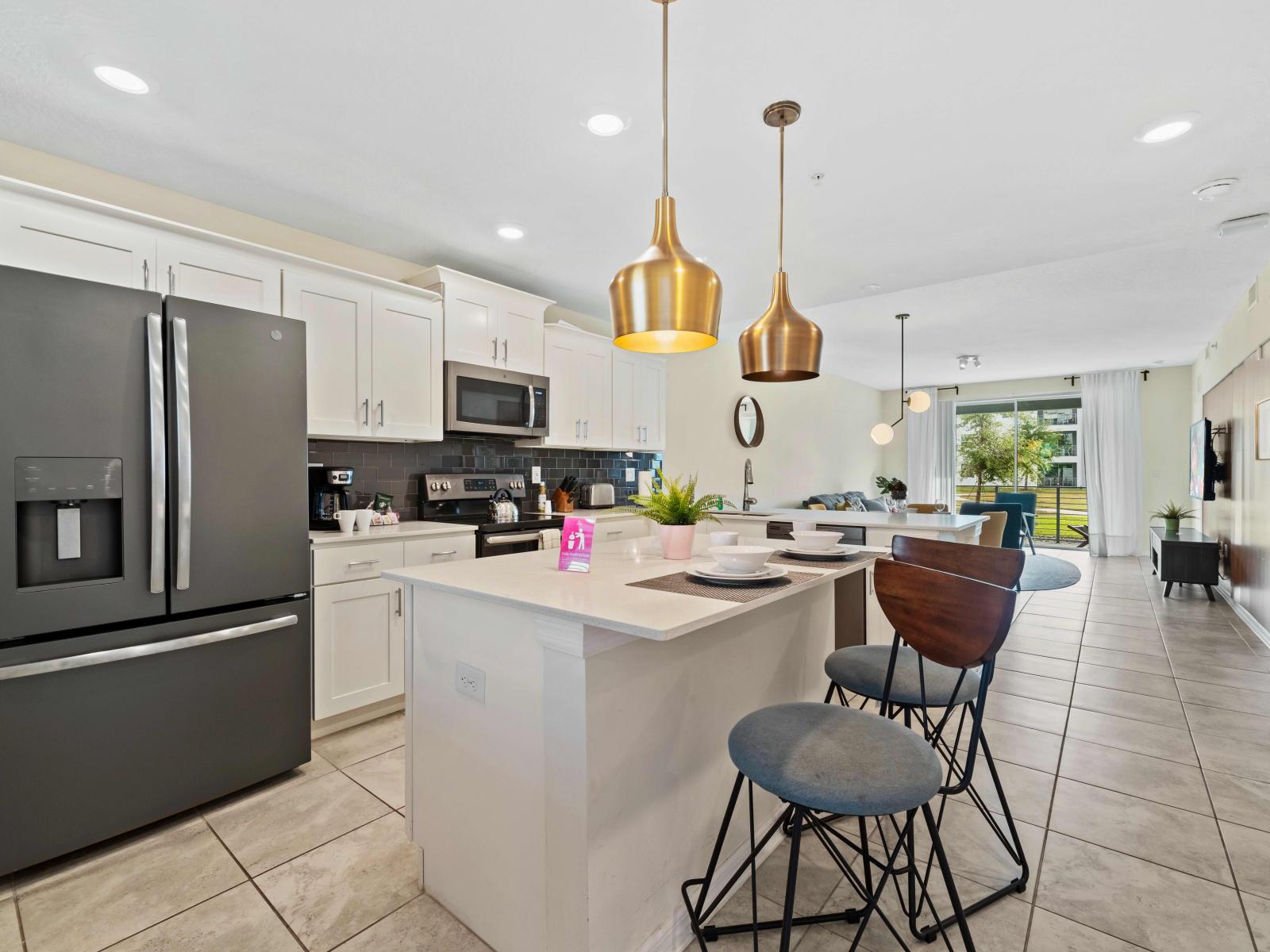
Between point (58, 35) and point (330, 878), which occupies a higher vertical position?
point (58, 35)

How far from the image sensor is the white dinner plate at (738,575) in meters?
1.57

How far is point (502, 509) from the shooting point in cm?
386

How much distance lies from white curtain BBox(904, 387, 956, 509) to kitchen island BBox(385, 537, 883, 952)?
9270mm

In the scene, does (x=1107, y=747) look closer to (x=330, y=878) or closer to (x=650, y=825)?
(x=650, y=825)

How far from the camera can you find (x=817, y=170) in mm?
2648

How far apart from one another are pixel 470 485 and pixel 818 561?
102 inches

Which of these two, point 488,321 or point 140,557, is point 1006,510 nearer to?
point 488,321

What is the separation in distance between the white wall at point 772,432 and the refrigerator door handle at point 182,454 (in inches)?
149

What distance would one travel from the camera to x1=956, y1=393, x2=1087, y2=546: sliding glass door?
909 cm

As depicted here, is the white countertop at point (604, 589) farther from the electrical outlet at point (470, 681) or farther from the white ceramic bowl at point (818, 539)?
the electrical outlet at point (470, 681)

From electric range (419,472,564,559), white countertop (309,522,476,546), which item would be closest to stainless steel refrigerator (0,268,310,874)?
white countertop (309,522,476,546)

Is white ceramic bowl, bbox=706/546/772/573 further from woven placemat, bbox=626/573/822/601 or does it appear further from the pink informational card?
the pink informational card

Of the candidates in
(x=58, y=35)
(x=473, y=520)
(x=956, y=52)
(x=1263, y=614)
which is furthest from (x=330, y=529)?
(x=1263, y=614)

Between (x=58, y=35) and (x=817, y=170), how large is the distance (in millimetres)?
2701
